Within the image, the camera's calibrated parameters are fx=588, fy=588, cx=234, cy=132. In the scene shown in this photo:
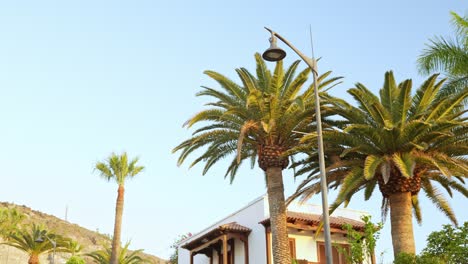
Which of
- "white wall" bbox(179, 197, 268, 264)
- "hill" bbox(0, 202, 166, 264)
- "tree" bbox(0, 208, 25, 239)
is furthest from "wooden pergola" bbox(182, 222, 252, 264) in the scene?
"hill" bbox(0, 202, 166, 264)

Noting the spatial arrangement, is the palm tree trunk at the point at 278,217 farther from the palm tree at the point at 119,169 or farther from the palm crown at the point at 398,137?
the palm tree at the point at 119,169

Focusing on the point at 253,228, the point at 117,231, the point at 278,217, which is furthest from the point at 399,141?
the point at 117,231

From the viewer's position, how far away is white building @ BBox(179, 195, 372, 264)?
101ft

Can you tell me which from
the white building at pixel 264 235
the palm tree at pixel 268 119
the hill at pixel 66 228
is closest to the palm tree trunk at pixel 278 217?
the palm tree at pixel 268 119

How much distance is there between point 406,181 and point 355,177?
77.4 inches

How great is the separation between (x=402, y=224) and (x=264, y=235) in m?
10.1

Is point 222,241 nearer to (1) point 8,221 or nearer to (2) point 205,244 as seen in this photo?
(2) point 205,244

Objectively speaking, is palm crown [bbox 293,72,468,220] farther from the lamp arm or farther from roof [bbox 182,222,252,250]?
roof [bbox 182,222,252,250]

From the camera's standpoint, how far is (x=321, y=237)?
3234cm

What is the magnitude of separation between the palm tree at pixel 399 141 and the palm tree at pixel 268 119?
1.50 metres

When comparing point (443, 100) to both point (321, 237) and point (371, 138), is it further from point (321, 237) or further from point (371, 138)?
point (321, 237)

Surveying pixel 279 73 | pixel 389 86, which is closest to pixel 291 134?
pixel 279 73

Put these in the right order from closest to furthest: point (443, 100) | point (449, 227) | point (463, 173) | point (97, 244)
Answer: point (449, 227)
point (443, 100)
point (463, 173)
point (97, 244)

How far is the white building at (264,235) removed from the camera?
30812mm
